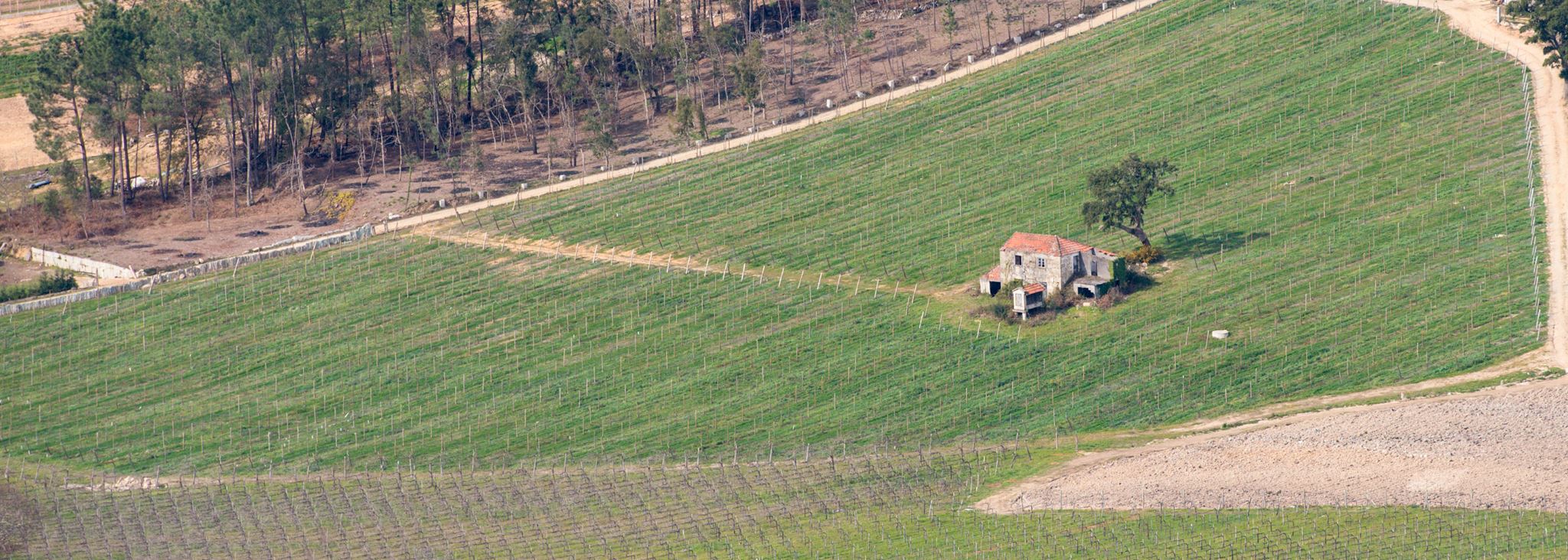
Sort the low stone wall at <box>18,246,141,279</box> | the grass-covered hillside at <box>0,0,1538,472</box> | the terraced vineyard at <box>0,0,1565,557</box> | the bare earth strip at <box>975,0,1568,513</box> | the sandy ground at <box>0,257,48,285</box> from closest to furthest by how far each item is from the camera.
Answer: the bare earth strip at <box>975,0,1568,513</box>
the terraced vineyard at <box>0,0,1565,557</box>
the grass-covered hillside at <box>0,0,1538,472</box>
the low stone wall at <box>18,246,141,279</box>
the sandy ground at <box>0,257,48,285</box>

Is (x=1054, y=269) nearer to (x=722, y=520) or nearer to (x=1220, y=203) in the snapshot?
(x=1220, y=203)

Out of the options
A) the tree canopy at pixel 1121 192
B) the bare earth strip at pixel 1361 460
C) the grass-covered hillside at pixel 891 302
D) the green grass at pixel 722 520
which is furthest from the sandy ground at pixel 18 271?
the bare earth strip at pixel 1361 460

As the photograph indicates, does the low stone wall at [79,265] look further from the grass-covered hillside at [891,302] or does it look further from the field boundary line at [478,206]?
the grass-covered hillside at [891,302]

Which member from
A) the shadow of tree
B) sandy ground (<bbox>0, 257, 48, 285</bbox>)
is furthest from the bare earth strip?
sandy ground (<bbox>0, 257, 48, 285</bbox>)

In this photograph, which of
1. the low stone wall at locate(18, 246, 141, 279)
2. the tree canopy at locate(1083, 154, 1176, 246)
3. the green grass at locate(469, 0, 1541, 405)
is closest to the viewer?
the green grass at locate(469, 0, 1541, 405)

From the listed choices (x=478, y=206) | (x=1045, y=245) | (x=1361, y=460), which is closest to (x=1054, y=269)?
(x=1045, y=245)

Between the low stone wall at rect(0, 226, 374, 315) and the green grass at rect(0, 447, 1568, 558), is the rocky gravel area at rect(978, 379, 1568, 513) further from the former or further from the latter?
the low stone wall at rect(0, 226, 374, 315)

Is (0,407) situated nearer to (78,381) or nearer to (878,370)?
(78,381)
